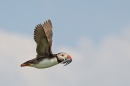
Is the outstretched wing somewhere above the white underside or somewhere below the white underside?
above

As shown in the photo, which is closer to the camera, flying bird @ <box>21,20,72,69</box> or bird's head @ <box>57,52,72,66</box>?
flying bird @ <box>21,20,72,69</box>

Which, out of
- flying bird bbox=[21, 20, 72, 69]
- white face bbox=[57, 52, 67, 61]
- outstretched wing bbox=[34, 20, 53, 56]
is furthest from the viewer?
white face bbox=[57, 52, 67, 61]

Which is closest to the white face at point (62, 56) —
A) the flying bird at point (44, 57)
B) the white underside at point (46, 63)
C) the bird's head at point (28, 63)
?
the flying bird at point (44, 57)

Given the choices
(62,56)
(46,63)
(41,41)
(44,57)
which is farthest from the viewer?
(62,56)

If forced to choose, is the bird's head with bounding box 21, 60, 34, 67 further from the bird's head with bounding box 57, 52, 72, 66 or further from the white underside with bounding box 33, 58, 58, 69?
the bird's head with bounding box 57, 52, 72, 66

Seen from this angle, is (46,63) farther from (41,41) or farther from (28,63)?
(41,41)

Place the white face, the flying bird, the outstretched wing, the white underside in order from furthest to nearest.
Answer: the white face < the white underside < the flying bird < the outstretched wing

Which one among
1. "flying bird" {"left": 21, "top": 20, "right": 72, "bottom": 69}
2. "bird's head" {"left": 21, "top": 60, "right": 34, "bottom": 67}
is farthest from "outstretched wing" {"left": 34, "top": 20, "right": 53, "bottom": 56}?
"bird's head" {"left": 21, "top": 60, "right": 34, "bottom": 67}

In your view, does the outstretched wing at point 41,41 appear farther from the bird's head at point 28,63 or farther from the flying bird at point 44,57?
the bird's head at point 28,63

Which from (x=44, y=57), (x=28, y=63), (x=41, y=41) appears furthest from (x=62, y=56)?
(x=28, y=63)

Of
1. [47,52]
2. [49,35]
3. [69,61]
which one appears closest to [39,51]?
[47,52]

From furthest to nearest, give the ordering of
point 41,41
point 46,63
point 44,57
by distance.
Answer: point 44,57
point 46,63
point 41,41

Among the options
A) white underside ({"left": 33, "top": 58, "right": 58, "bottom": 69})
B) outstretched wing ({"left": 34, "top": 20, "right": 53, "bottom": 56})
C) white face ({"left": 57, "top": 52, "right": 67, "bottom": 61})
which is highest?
outstretched wing ({"left": 34, "top": 20, "right": 53, "bottom": 56})

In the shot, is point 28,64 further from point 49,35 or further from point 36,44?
point 49,35
